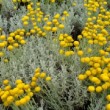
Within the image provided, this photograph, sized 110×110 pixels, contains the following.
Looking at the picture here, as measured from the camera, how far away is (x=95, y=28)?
110 inches

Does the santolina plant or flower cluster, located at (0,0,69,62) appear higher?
flower cluster, located at (0,0,69,62)

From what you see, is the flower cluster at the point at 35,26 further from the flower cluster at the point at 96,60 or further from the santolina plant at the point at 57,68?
the flower cluster at the point at 96,60

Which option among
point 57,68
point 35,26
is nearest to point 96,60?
point 57,68

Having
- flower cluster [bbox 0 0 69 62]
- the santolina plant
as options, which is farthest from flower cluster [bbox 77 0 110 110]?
flower cluster [bbox 0 0 69 62]

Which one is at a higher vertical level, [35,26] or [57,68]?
[35,26]

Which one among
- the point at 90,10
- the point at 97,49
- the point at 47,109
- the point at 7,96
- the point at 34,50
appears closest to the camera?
the point at 7,96

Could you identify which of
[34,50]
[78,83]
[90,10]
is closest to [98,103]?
[78,83]

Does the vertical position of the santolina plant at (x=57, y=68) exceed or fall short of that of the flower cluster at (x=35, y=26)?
it falls short

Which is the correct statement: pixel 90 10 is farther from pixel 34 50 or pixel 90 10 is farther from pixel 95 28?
pixel 34 50

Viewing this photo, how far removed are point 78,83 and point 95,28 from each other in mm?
865

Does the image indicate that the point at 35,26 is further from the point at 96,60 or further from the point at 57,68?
the point at 96,60

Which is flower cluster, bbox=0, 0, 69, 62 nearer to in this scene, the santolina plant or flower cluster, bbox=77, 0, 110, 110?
the santolina plant

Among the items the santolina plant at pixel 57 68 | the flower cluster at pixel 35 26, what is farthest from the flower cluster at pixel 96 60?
the flower cluster at pixel 35 26

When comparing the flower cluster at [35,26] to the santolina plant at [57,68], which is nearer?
the santolina plant at [57,68]
